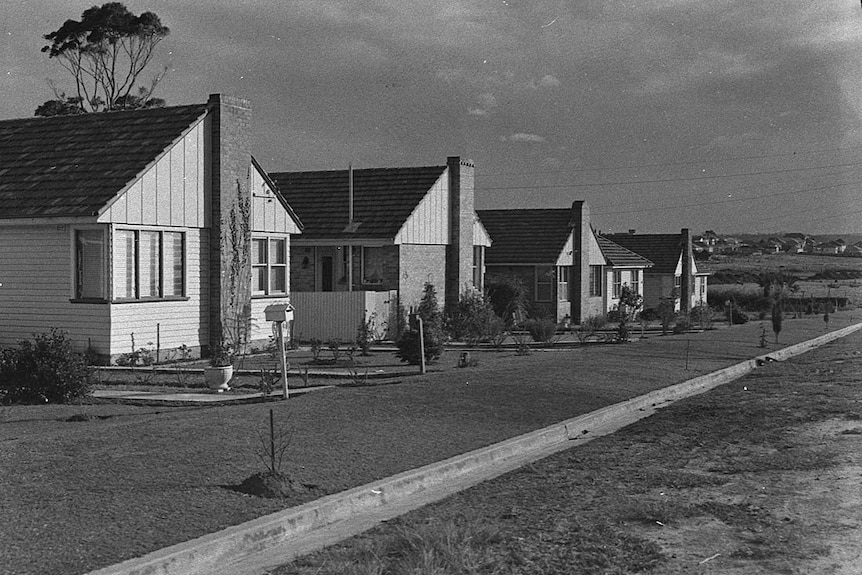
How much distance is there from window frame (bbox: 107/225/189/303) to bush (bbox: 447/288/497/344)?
1100 cm

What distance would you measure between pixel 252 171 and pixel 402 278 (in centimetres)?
841

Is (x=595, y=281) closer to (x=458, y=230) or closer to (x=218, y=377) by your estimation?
(x=458, y=230)

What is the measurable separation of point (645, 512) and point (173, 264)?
1683 centimetres

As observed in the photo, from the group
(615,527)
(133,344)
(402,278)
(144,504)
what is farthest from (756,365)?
(144,504)

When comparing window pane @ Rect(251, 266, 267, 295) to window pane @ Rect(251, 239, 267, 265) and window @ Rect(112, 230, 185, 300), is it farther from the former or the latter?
window @ Rect(112, 230, 185, 300)

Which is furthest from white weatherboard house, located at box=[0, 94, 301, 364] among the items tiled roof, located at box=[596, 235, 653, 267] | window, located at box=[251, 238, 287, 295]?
tiled roof, located at box=[596, 235, 653, 267]

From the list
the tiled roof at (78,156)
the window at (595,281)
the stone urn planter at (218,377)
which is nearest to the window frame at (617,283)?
the window at (595,281)

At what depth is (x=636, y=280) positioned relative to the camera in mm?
60625

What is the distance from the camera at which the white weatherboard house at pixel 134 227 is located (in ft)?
74.1

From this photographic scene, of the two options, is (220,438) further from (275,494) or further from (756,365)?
(756,365)

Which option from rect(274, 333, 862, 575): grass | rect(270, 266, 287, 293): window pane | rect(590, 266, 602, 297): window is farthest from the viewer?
rect(590, 266, 602, 297): window

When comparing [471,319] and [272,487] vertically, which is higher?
[471,319]

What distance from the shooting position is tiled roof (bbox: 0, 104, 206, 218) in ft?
75.2

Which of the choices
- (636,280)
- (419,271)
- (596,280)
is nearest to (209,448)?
(419,271)
